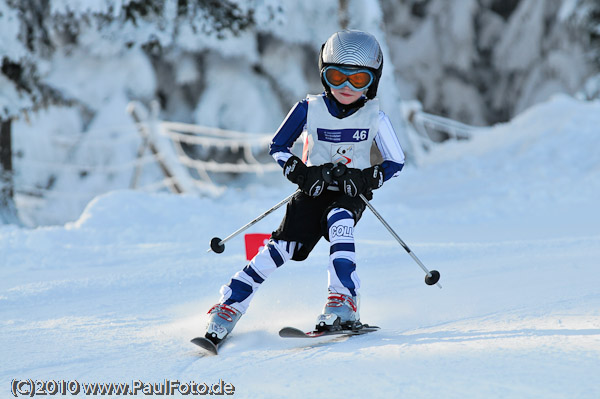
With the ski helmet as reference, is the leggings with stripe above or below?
below

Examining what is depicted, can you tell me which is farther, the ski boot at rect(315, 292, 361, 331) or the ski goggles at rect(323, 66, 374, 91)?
the ski goggles at rect(323, 66, 374, 91)

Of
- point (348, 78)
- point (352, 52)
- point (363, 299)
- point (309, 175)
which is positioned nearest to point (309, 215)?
point (309, 175)

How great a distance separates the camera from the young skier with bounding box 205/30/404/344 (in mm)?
2963

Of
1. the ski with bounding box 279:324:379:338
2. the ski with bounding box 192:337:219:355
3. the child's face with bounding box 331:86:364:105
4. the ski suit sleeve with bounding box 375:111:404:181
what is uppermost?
the child's face with bounding box 331:86:364:105

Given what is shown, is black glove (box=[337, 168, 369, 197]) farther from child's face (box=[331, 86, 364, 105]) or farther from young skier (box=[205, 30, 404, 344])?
child's face (box=[331, 86, 364, 105])

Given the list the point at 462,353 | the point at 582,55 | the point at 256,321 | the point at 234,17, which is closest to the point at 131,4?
the point at 234,17

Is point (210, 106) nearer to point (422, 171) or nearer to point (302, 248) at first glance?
point (422, 171)

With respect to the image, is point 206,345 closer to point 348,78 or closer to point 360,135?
point 360,135

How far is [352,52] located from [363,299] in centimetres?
134

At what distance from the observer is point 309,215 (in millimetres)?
3076

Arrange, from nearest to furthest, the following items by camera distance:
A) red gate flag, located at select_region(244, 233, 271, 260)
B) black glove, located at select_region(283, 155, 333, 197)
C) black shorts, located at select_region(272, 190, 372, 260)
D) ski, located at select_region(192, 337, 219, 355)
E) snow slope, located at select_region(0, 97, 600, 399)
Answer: snow slope, located at select_region(0, 97, 600, 399), ski, located at select_region(192, 337, 219, 355), black glove, located at select_region(283, 155, 333, 197), black shorts, located at select_region(272, 190, 372, 260), red gate flag, located at select_region(244, 233, 271, 260)

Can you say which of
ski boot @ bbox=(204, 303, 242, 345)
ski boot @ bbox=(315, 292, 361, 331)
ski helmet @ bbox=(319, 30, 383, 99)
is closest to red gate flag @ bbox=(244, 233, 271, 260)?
ski boot @ bbox=(204, 303, 242, 345)

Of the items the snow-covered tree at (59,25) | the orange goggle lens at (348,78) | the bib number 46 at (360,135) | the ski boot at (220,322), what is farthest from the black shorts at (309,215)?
the snow-covered tree at (59,25)

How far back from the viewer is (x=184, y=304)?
A: 3.79 m
